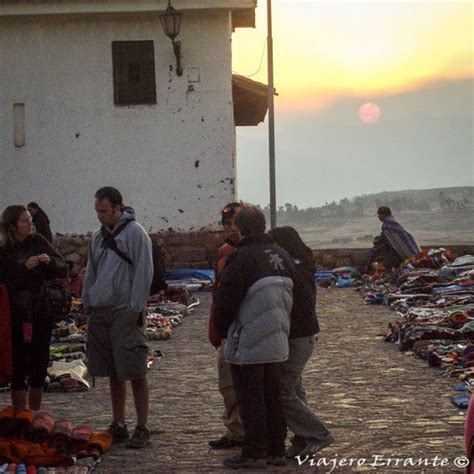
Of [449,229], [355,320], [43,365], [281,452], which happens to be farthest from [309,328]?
[449,229]

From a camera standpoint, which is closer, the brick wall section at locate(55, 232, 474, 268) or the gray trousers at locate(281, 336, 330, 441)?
the gray trousers at locate(281, 336, 330, 441)

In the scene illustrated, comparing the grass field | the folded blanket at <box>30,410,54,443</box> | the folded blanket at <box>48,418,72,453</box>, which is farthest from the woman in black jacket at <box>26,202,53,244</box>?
the grass field

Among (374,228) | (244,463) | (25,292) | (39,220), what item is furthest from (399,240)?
(374,228)

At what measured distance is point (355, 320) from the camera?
58.4ft

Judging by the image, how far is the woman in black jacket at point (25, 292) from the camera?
9297mm

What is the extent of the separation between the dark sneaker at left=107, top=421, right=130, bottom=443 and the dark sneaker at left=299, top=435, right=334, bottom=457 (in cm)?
146

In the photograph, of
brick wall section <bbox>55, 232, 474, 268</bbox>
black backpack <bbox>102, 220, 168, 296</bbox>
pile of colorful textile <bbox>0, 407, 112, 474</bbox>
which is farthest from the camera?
brick wall section <bbox>55, 232, 474, 268</bbox>

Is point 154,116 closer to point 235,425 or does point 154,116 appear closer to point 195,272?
point 195,272

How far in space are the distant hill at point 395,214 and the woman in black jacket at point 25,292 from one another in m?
57.0

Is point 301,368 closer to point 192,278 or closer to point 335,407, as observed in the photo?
point 335,407

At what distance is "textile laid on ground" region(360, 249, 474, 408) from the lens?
41.3 ft

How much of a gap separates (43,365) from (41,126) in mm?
15953

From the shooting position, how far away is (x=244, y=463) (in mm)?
8094

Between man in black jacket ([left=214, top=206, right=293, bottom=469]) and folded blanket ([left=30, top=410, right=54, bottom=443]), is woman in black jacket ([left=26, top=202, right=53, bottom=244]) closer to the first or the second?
folded blanket ([left=30, top=410, right=54, bottom=443])
